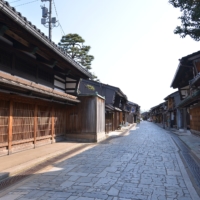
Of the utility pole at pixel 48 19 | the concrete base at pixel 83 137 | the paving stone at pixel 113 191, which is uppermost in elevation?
the utility pole at pixel 48 19

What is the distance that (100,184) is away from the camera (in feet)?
20.1

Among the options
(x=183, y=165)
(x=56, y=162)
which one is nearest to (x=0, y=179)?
(x=56, y=162)

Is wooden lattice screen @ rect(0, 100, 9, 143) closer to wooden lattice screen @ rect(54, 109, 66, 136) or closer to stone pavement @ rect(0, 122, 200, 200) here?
stone pavement @ rect(0, 122, 200, 200)

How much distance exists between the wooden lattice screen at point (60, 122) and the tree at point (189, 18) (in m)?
10.5

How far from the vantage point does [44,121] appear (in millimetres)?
13578

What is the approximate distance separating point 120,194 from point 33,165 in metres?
4.37

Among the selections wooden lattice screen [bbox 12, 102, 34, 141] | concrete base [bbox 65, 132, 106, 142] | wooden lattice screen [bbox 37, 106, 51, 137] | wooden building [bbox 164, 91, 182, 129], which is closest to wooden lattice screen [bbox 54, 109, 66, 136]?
concrete base [bbox 65, 132, 106, 142]

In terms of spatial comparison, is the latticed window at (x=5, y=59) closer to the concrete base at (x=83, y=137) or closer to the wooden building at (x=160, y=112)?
the concrete base at (x=83, y=137)

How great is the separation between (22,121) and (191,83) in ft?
32.3

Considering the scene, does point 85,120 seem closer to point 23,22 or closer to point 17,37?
→ point 17,37

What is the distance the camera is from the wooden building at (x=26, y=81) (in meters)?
7.79

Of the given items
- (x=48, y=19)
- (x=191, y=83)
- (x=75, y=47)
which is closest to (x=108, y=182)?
(x=191, y=83)

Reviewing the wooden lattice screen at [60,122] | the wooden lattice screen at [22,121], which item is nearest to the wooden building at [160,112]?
the wooden lattice screen at [60,122]

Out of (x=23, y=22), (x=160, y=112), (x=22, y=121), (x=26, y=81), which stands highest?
(x=23, y=22)
